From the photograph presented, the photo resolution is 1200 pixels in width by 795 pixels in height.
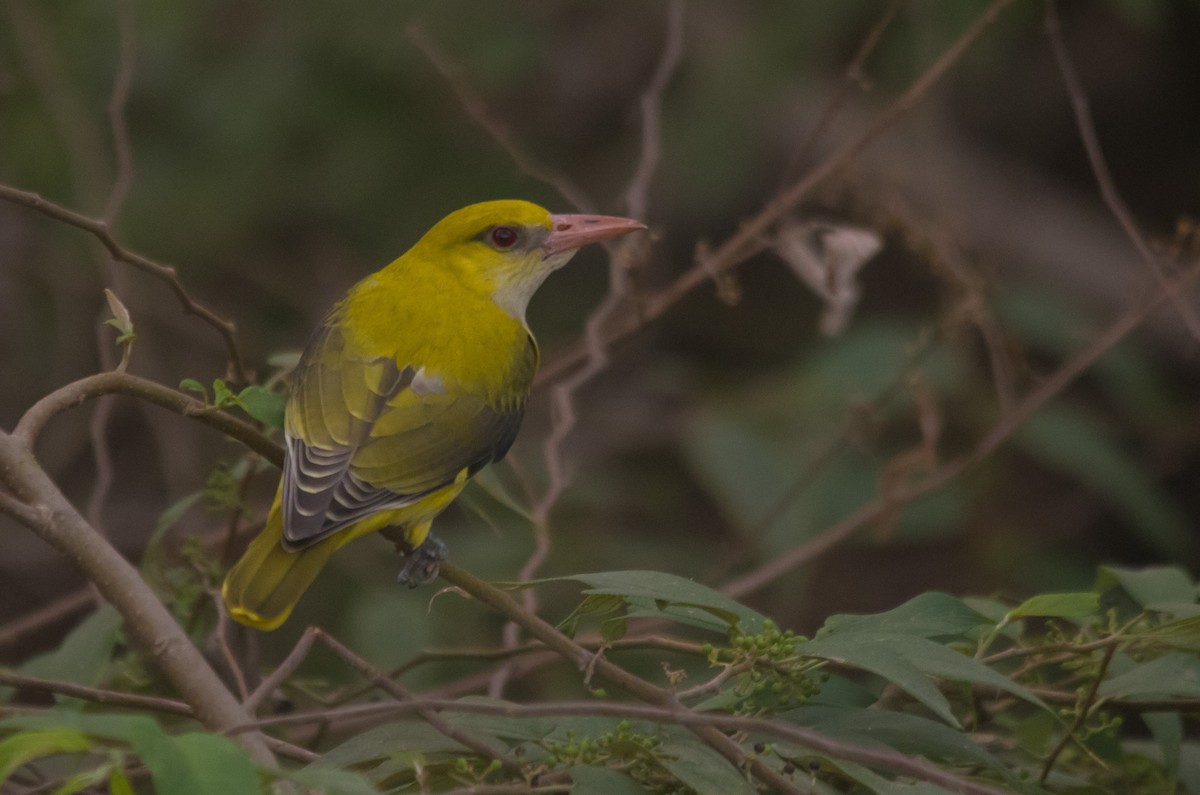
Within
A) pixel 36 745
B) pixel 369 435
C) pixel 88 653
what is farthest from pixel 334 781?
pixel 369 435

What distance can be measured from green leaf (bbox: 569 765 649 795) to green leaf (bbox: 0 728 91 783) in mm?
552

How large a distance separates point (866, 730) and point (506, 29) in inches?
158

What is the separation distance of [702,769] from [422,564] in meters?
1.03

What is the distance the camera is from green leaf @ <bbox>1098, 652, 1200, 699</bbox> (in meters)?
1.82

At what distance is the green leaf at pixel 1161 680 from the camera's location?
1819 mm

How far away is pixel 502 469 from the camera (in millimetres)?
4652

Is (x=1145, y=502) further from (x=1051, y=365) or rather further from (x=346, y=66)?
(x=346, y=66)

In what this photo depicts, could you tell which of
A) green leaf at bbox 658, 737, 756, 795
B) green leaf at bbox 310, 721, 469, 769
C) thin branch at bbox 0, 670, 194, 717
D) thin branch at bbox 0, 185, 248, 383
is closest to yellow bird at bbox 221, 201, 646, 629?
thin branch at bbox 0, 185, 248, 383

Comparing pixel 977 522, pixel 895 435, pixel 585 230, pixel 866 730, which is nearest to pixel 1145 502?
pixel 977 522

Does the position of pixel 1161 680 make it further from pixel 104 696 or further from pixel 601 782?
pixel 104 696

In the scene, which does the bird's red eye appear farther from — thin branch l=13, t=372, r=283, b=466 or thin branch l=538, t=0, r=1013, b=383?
thin branch l=13, t=372, r=283, b=466

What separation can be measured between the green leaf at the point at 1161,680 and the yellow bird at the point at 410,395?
3.70ft

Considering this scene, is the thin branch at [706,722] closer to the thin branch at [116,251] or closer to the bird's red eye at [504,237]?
the thin branch at [116,251]

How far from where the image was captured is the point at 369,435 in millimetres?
2629
